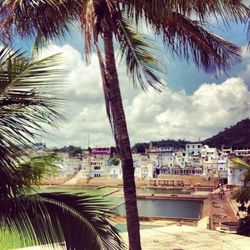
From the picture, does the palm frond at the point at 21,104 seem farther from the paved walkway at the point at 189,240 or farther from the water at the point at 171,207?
the water at the point at 171,207

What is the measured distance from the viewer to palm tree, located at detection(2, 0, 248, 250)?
3.17 metres

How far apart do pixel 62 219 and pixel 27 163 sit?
0.37m

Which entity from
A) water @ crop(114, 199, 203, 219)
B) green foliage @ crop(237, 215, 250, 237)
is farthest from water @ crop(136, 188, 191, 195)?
green foliage @ crop(237, 215, 250, 237)

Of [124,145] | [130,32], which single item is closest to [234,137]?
[130,32]

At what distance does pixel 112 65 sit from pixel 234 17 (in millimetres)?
1243

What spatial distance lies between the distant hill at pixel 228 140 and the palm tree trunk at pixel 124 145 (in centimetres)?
2543

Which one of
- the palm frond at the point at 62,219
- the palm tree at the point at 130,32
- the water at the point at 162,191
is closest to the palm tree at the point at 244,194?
the palm tree at the point at 130,32

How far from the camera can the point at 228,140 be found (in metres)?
37.0

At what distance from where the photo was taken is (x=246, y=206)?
9594mm

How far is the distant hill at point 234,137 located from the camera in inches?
1228

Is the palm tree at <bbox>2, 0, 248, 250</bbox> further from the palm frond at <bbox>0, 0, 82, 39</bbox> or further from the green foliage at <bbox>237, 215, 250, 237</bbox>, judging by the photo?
the green foliage at <bbox>237, 215, 250, 237</bbox>

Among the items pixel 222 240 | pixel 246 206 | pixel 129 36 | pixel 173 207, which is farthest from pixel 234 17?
pixel 173 207

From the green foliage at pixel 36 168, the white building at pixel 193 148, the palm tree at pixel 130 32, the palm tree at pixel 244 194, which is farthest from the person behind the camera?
the white building at pixel 193 148

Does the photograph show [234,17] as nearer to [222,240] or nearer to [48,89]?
[48,89]
